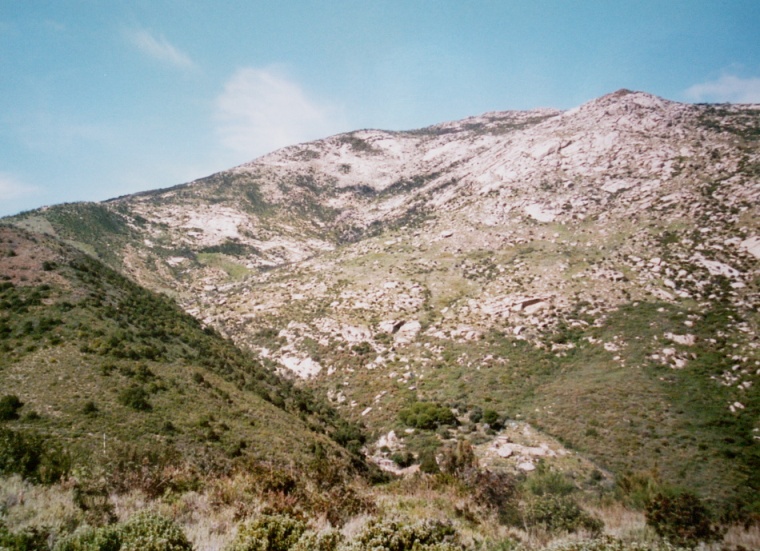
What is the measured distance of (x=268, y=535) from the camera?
7.22m

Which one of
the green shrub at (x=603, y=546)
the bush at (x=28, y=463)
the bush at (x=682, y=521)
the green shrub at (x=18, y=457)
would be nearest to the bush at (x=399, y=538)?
the green shrub at (x=603, y=546)

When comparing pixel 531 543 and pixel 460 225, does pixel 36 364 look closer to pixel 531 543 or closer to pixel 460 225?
pixel 531 543

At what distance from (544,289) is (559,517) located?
134ft

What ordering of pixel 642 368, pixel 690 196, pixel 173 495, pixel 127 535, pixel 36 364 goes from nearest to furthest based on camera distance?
pixel 127 535
pixel 173 495
pixel 36 364
pixel 642 368
pixel 690 196

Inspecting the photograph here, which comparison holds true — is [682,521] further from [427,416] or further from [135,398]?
[135,398]

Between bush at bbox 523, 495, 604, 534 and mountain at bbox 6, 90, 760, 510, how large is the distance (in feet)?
34.7

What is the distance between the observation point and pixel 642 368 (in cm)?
3291

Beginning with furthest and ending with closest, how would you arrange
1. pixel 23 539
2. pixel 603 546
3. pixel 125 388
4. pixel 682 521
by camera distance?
pixel 125 388 → pixel 682 521 → pixel 603 546 → pixel 23 539

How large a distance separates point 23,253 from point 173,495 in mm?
45825

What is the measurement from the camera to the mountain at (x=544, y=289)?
28797mm

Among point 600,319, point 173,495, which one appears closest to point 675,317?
Result: point 600,319

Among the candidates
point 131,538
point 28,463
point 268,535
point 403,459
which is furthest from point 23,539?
point 403,459

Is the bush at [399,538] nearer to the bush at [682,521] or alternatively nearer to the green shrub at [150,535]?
the green shrub at [150,535]

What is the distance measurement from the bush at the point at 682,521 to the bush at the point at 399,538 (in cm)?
591
